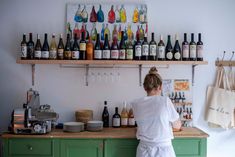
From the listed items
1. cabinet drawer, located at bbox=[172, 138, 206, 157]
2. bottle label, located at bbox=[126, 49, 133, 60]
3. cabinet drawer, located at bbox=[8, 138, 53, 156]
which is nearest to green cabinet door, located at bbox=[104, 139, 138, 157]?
cabinet drawer, located at bbox=[172, 138, 206, 157]

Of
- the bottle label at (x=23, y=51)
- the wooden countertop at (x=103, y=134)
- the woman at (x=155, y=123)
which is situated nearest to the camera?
the woman at (x=155, y=123)

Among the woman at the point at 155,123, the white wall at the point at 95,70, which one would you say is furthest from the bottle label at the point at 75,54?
the woman at the point at 155,123

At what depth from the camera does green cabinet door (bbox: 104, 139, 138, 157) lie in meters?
2.34

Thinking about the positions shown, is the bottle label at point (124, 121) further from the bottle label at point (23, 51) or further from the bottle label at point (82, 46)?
the bottle label at point (23, 51)

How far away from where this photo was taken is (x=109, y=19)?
9.14 feet

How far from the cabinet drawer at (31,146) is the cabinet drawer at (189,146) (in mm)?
1075

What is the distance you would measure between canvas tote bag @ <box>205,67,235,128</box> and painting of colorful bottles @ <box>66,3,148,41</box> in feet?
2.91

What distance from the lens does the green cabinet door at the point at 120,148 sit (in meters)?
2.34

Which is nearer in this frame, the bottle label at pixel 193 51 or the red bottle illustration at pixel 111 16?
the bottle label at pixel 193 51

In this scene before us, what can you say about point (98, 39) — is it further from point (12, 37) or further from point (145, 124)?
point (145, 124)

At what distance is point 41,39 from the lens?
A: 278 centimetres

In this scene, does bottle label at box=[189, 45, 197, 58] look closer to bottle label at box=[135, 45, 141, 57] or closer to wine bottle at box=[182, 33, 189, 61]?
wine bottle at box=[182, 33, 189, 61]

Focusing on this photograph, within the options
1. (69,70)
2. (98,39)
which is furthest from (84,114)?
(98,39)

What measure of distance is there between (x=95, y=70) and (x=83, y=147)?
81 centimetres
